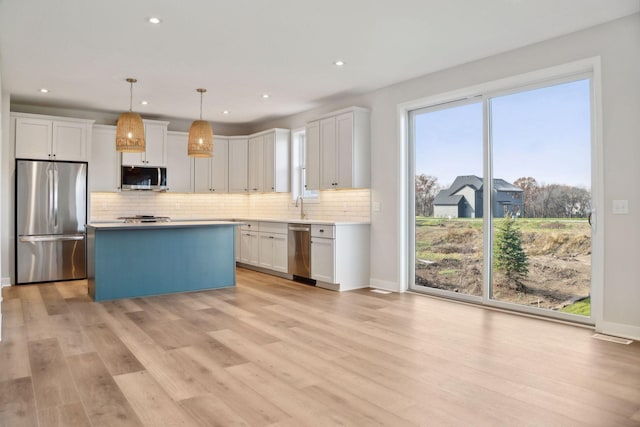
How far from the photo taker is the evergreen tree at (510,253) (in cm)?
472

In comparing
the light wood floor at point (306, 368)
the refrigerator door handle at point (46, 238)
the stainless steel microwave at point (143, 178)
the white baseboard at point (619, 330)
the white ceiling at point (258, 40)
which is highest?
the white ceiling at point (258, 40)

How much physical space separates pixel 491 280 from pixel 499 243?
0.41m

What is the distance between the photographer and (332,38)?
4.27 meters

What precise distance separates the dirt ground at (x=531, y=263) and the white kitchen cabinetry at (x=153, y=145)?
472 cm

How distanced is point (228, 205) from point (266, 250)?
6.86ft

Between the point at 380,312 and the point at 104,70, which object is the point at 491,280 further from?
the point at 104,70

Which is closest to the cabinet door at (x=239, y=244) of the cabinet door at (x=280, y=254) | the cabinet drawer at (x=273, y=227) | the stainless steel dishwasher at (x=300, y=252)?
the cabinet drawer at (x=273, y=227)

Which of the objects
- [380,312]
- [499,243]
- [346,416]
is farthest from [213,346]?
[499,243]

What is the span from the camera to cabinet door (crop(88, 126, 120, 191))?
731 centimetres

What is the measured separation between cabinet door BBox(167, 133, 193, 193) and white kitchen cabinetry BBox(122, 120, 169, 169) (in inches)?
7.7

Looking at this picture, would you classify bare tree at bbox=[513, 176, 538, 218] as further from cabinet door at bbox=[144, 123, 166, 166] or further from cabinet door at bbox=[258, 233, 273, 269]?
cabinet door at bbox=[144, 123, 166, 166]

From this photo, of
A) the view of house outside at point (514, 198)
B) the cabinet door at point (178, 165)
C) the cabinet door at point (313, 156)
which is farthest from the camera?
the cabinet door at point (178, 165)

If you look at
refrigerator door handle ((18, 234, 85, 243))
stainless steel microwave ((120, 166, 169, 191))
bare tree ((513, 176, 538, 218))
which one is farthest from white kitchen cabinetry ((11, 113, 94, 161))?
bare tree ((513, 176, 538, 218))

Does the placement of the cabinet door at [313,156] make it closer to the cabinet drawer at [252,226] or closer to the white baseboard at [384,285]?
the cabinet drawer at [252,226]
